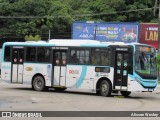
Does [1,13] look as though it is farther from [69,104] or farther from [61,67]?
[69,104]

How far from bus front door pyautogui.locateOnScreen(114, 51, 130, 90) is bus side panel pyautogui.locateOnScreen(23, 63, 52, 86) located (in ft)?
14.1

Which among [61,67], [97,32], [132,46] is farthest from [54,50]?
[97,32]

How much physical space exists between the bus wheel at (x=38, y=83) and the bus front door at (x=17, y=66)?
3.17 ft

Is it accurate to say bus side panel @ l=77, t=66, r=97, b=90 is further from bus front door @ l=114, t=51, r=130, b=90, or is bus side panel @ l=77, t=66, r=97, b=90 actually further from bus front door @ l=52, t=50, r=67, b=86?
bus front door @ l=114, t=51, r=130, b=90

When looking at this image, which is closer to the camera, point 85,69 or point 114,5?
point 85,69

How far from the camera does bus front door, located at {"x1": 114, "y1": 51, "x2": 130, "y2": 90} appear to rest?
24109mm

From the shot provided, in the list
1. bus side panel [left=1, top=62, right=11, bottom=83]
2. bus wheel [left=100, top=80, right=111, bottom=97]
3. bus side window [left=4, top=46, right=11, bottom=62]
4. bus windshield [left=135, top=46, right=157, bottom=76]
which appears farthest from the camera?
bus side window [left=4, top=46, right=11, bottom=62]

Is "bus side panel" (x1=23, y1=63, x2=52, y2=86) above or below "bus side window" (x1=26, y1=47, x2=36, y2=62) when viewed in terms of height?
below

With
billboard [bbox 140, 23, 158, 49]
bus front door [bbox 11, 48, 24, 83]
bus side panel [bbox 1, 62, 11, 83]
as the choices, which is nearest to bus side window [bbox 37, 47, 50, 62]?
bus front door [bbox 11, 48, 24, 83]

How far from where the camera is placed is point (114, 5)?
7475cm

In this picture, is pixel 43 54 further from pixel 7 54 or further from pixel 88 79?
pixel 88 79

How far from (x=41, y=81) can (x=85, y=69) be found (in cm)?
317

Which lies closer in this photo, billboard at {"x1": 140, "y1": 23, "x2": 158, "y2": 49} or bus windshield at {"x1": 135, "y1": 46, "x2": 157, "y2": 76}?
bus windshield at {"x1": 135, "y1": 46, "x2": 157, "y2": 76}

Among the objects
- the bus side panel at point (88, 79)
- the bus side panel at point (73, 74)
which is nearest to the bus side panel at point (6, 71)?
the bus side panel at point (73, 74)
